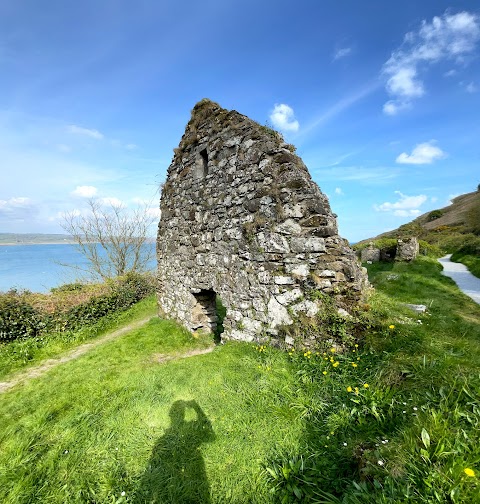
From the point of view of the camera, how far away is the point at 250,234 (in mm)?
6012

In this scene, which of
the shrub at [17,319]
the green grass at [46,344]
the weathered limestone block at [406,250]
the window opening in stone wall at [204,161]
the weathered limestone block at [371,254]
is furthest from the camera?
the weathered limestone block at [371,254]

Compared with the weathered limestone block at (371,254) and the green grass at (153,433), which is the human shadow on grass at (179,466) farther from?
the weathered limestone block at (371,254)

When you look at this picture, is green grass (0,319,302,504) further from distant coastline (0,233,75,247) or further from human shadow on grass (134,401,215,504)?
distant coastline (0,233,75,247)

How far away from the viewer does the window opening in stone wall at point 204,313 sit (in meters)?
8.30

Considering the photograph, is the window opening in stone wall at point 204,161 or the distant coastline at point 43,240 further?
the distant coastline at point 43,240

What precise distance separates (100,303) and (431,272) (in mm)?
15482

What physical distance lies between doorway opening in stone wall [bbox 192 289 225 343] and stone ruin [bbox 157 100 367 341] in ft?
0.10

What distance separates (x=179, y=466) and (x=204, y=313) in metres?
5.12

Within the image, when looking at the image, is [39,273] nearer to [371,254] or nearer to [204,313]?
[204,313]

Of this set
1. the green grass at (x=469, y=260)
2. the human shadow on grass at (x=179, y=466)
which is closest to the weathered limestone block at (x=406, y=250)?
the green grass at (x=469, y=260)

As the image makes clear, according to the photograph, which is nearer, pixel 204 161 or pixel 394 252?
pixel 204 161

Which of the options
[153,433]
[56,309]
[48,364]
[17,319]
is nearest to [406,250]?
[153,433]

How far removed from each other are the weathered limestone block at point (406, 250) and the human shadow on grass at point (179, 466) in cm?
1493

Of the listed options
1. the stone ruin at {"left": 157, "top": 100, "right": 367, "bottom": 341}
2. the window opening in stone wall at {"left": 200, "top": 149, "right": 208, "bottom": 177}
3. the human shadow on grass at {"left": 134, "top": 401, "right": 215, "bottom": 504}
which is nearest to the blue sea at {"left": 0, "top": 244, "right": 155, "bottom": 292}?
the stone ruin at {"left": 157, "top": 100, "right": 367, "bottom": 341}
